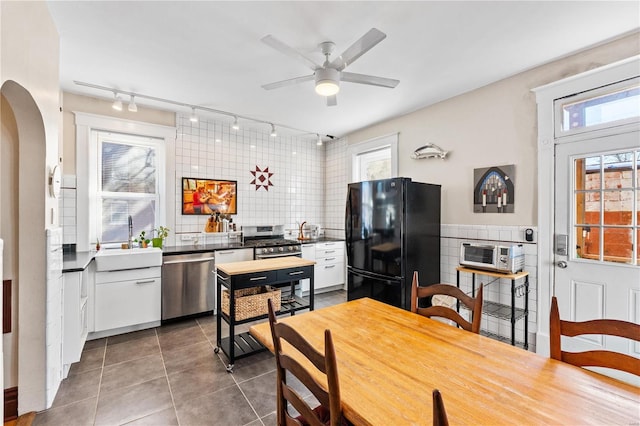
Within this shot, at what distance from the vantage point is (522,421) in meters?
0.80

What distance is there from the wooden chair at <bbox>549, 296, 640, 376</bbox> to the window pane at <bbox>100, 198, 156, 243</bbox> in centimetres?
414

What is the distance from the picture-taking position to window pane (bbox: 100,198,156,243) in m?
3.54

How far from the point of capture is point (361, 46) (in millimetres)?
1850

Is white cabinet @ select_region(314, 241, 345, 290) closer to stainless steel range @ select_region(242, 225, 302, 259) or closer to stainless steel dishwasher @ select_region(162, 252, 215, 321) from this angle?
stainless steel range @ select_region(242, 225, 302, 259)

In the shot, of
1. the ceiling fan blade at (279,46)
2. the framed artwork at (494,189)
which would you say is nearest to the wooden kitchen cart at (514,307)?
the framed artwork at (494,189)

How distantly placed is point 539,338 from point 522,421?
2389 millimetres

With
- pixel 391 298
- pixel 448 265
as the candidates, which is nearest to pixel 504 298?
pixel 448 265

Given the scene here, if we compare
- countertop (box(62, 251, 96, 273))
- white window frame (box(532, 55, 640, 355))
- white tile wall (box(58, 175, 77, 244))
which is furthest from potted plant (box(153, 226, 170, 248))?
white window frame (box(532, 55, 640, 355))

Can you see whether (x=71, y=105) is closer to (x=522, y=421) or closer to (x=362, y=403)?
(x=362, y=403)

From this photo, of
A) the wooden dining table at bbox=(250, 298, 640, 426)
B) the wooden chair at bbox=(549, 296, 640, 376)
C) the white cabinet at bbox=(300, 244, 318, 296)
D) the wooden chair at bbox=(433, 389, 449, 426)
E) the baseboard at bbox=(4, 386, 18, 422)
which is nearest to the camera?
the wooden chair at bbox=(433, 389, 449, 426)

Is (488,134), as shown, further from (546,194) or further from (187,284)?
(187,284)

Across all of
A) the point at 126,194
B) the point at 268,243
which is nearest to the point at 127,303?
the point at 126,194

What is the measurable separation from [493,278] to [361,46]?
259 cm

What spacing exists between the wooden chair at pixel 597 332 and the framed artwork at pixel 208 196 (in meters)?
3.94
